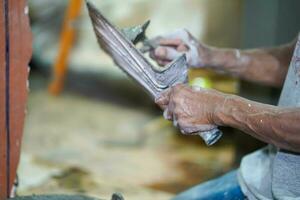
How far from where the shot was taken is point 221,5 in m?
3.88

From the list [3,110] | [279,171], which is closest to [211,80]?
[279,171]

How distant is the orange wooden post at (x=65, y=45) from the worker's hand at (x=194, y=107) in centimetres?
345

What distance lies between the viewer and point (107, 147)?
151 inches

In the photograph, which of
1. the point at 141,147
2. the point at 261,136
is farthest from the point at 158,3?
the point at 261,136

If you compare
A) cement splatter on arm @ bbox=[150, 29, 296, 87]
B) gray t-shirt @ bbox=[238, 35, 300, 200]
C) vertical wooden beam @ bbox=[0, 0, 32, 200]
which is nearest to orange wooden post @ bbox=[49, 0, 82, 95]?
cement splatter on arm @ bbox=[150, 29, 296, 87]

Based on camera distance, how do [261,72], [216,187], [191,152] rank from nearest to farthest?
[216,187]
[261,72]
[191,152]

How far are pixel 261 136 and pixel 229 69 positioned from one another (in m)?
0.61

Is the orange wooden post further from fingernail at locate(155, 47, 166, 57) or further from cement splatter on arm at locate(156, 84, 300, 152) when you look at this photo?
cement splatter on arm at locate(156, 84, 300, 152)

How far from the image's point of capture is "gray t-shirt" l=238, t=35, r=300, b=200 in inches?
55.5

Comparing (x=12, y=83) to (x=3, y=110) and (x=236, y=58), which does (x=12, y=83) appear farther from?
(x=236, y=58)

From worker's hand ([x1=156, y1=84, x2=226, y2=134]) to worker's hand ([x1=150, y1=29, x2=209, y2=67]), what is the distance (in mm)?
384

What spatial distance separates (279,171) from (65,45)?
3775 millimetres

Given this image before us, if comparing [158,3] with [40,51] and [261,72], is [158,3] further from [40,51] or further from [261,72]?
[261,72]

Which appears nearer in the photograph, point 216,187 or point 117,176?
point 216,187
